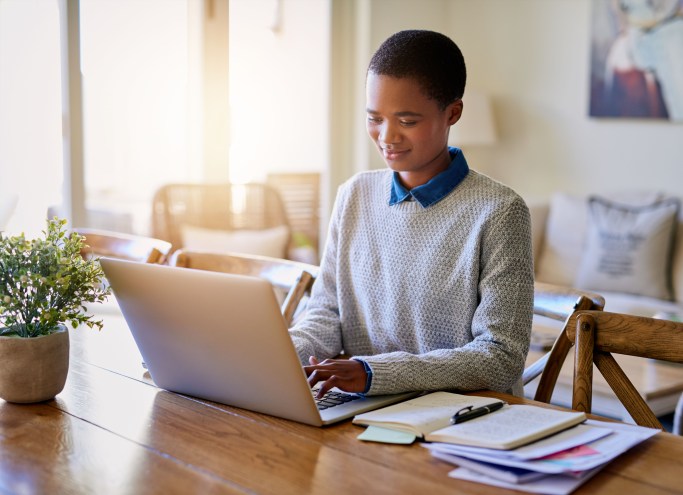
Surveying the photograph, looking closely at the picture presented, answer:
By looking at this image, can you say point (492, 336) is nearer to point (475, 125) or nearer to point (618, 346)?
point (618, 346)

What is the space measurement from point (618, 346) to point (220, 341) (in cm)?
63

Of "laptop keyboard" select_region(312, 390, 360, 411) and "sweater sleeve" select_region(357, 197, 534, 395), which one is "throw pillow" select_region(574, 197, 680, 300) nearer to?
"sweater sleeve" select_region(357, 197, 534, 395)

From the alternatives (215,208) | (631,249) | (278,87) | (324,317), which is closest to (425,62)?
(324,317)

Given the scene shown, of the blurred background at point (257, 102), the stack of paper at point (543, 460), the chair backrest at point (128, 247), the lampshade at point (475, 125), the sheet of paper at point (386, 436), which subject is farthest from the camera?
the lampshade at point (475, 125)

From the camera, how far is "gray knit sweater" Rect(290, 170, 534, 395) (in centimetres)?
125

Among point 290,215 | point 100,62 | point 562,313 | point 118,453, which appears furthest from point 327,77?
point 118,453

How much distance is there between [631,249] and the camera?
3.90 metres

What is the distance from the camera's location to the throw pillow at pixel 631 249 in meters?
3.86

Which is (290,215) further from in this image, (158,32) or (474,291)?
(474,291)

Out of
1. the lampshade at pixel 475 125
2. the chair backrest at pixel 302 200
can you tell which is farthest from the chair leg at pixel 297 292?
the lampshade at pixel 475 125

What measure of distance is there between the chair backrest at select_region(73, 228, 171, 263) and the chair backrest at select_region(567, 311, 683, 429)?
1.10 metres

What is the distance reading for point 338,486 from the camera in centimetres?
91

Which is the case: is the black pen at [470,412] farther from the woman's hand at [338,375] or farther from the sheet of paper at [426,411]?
the woman's hand at [338,375]

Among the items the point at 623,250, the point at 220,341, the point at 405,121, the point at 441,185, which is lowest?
the point at 623,250
